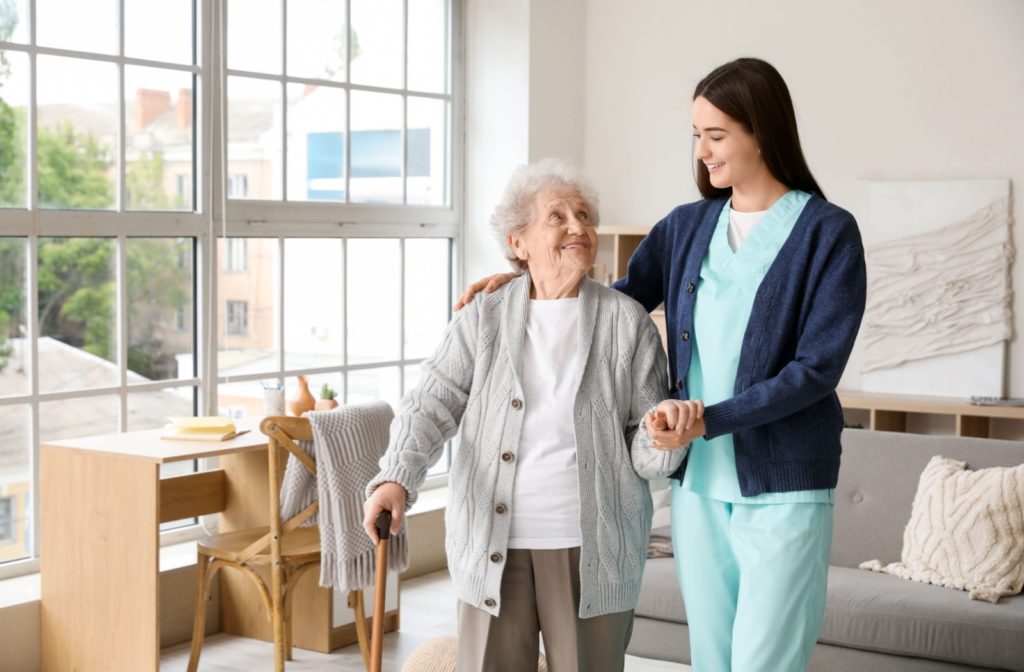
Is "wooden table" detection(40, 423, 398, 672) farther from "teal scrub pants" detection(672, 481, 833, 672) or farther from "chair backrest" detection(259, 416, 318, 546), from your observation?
"teal scrub pants" detection(672, 481, 833, 672)

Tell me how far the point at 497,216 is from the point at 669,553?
211 centimetres

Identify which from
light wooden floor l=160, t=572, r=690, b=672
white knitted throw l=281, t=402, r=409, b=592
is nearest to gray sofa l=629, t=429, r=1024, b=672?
light wooden floor l=160, t=572, r=690, b=672

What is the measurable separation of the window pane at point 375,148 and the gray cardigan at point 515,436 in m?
3.19

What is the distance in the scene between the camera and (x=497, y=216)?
2.43m

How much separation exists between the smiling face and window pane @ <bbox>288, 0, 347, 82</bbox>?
116 inches

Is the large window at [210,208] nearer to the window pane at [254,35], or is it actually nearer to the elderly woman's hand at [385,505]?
the window pane at [254,35]

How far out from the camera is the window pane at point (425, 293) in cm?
573

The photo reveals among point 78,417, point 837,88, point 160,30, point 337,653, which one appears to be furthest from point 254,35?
point 837,88

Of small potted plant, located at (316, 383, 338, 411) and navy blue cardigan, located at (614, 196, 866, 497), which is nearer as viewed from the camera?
navy blue cardigan, located at (614, 196, 866, 497)

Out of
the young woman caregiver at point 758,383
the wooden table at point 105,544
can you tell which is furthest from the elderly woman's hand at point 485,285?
the wooden table at point 105,544

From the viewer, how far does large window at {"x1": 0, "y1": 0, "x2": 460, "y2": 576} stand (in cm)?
412

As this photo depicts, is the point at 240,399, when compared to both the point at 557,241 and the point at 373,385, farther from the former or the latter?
the point at 557,241

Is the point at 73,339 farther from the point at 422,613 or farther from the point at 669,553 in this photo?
the point at 669,553

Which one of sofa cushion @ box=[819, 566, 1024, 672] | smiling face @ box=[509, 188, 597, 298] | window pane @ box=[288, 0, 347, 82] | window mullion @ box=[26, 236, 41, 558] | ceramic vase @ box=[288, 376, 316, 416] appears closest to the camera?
smiling face @ box=[509, 188, 597, 298]
